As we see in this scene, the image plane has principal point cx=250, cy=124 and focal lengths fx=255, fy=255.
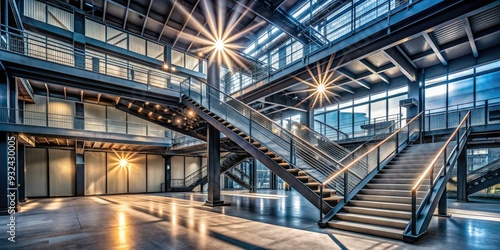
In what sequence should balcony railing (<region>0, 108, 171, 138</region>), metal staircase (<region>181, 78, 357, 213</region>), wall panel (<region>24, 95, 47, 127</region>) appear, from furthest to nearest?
balcony railing (<region>0, 108, 171, 138</region>) < wall panel (<region>24, 95, 47, 127</region>) < metal staircase (<region>181, 78, 357, 213</region>)

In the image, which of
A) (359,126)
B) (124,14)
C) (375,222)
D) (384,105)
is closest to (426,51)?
(384,105)

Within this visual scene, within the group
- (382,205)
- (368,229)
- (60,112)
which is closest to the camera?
(368,229)

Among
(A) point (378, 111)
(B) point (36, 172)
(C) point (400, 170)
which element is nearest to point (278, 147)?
(C) point (400, 170)

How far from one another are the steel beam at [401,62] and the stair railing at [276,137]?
15.6 ft

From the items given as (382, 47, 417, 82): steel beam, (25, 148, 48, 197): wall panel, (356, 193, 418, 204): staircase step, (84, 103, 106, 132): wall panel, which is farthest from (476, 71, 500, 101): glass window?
(25, 148, 48, 197): wall panel

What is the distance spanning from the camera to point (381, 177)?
8141 mm

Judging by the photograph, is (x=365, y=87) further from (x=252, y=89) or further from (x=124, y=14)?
(x=124, y=14)

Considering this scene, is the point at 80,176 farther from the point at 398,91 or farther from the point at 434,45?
the point at 434,45

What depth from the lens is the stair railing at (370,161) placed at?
671cm

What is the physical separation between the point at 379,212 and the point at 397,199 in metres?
0.76

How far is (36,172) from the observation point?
1709cm

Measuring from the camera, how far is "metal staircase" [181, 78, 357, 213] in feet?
23.9

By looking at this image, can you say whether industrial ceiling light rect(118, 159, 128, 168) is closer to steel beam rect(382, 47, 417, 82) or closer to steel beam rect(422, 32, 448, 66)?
steel beam rect(382, 47, 417, 82)

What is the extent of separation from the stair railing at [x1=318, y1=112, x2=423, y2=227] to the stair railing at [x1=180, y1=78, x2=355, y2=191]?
1.59ft
